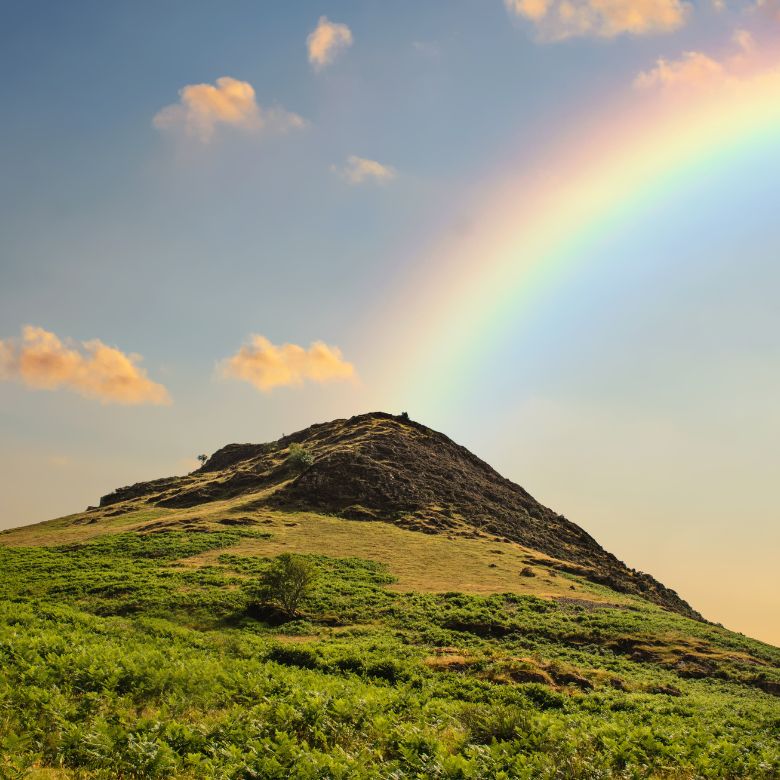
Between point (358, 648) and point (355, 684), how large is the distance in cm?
964

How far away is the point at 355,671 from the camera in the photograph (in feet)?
71.4

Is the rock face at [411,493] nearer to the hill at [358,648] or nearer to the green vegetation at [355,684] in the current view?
the hill at [358,648]

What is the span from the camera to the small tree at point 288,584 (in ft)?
127

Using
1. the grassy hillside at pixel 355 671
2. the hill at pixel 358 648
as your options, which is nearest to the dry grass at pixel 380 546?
the hill at pixel 358 648

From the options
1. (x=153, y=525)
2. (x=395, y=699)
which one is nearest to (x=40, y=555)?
(x=153, y=525)

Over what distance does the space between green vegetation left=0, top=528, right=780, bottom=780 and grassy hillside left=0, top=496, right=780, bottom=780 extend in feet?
0.26

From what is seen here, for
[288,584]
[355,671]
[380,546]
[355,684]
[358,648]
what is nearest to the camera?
[355,684]

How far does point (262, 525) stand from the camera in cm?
6531

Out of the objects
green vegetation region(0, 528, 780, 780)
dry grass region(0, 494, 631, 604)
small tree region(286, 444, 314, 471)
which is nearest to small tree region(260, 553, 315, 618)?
green vegetation region(0, 528, 780, 780)

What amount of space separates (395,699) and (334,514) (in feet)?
196

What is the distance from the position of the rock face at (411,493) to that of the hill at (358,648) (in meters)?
0.54

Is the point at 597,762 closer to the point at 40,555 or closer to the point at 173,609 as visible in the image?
the point at 173,609

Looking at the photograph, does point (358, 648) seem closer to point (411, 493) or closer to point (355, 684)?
point (355, 684)

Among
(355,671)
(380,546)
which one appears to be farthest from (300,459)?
(355,671)
